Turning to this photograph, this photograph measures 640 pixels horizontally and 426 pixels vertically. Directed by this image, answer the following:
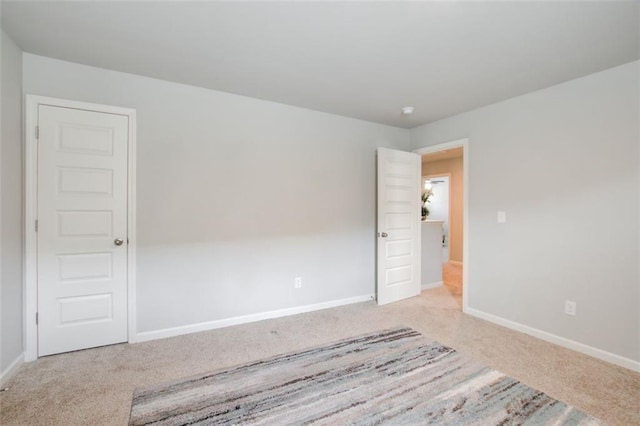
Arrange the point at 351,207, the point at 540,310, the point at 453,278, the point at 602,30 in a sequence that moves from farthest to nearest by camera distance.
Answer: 1. the point at 453,278
2. the point at 351,207
3. the point at 540,310
4. the point at 602,30

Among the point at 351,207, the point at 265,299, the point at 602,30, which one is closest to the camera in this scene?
the point at 602,30

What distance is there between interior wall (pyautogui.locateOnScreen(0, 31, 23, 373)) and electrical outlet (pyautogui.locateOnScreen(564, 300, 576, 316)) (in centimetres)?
449

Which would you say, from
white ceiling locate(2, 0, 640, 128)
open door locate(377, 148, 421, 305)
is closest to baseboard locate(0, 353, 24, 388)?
white ceiling locate(2, 0, 640, 128)

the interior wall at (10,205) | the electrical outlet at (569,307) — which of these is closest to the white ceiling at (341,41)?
the interior wall at (10,205)

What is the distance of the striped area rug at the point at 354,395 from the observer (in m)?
1.75

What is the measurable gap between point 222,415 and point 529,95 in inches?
150

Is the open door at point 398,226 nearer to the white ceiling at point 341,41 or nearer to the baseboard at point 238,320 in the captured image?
the baseboard at point 238,320

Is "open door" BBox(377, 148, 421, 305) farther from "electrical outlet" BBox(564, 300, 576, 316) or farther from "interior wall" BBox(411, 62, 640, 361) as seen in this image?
"electrical outlet" BBox(564, 300, 576, 316)

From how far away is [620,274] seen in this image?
2.39m

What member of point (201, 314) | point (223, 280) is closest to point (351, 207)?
point (223, 280)

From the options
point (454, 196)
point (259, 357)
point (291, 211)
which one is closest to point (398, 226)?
point (291, 211)

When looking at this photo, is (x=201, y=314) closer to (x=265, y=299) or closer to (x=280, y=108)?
(x=265, y=299)

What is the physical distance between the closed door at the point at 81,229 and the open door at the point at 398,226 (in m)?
2.83

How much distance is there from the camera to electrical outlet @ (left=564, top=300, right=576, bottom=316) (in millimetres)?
2649
